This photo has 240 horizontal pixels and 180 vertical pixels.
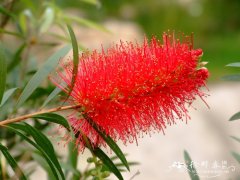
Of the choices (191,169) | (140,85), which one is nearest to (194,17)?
(191,169)

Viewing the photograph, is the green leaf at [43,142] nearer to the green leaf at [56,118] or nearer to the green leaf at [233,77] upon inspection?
the green leaf at [56,118]

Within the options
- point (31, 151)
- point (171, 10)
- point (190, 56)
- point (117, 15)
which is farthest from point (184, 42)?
point (171, 10)

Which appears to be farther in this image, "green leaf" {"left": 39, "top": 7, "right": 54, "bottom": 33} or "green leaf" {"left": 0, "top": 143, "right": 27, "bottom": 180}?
"green leaf" {"left": 39, "top": 7, "right": 54, "bottom": 33}

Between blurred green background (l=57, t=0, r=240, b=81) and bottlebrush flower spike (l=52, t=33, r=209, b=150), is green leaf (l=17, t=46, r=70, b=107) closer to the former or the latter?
bottlebrush flower spike (l=52, t=33, r=209, b=150)

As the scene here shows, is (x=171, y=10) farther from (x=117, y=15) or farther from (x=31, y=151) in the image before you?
(x=31, y=151)

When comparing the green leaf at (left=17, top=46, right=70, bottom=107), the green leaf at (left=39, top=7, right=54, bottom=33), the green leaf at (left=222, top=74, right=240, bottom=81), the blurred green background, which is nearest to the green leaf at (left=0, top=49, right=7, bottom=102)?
the green leaf at (left=17, top=46, right=70, bottom=107)
